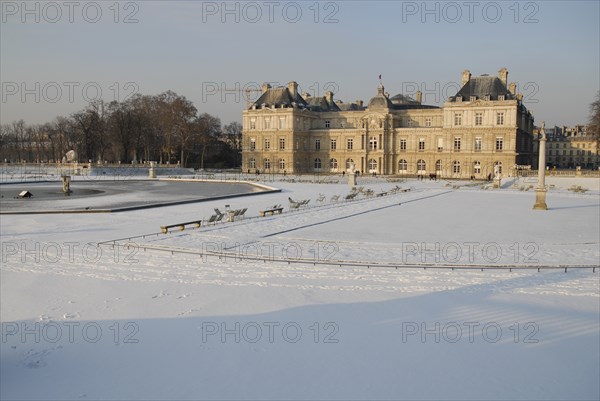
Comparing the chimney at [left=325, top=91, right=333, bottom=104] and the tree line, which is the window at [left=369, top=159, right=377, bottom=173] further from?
the tree line

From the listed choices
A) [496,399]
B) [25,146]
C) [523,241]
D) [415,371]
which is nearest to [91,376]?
[415,371]

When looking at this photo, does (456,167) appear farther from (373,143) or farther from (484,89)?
(373,143)

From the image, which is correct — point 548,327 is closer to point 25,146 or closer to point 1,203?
point 1,203

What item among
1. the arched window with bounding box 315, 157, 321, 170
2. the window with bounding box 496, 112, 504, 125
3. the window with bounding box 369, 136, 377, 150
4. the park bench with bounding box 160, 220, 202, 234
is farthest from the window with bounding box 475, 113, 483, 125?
the park bench with bounding box 160, 220, 202, 234

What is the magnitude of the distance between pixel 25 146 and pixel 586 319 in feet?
373

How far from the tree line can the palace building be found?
8427mm

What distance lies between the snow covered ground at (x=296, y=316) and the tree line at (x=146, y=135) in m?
57.7

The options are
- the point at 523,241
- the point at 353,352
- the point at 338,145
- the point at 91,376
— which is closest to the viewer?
the point at 91,376

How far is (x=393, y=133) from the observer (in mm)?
67500

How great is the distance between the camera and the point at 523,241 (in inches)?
619

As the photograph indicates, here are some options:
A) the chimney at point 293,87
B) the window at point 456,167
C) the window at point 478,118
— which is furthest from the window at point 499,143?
the chimney at point 293,87

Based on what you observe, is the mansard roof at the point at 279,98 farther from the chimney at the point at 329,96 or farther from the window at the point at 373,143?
the window at the point at 373,143

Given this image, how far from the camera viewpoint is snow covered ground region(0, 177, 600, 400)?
648cm

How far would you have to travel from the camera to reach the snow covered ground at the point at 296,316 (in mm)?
6477
